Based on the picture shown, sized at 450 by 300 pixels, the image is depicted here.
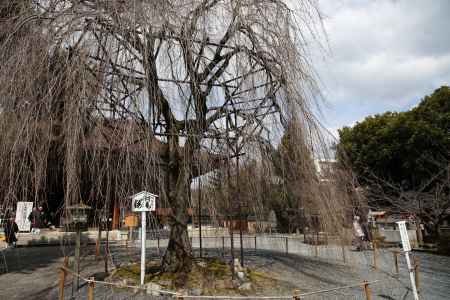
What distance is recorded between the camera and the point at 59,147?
14.6 feet

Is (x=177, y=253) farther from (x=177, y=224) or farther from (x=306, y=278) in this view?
(x=306, y=278)

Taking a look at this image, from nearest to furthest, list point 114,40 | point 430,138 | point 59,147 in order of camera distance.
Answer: point 114,40
point 59,147
point 430,138

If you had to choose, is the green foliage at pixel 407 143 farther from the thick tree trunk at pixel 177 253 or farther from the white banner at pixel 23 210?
the white banner at pixel 23 210

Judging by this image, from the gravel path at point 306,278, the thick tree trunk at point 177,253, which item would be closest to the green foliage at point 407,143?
the gravel path at point 306,278

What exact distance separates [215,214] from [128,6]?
304cm

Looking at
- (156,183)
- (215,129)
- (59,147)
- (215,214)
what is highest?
(215,129)

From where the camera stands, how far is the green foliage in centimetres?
1641

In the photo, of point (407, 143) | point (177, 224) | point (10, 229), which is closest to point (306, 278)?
point (177, 224)

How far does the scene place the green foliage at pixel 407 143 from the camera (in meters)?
16.4

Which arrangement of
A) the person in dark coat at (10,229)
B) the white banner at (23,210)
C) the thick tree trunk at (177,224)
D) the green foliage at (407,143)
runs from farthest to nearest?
1. the green foliage at (407,143)
2. the thick tree trunk at (177,224)
3. the person in dark coat at (10,229)
4. the white banner at (23,210)

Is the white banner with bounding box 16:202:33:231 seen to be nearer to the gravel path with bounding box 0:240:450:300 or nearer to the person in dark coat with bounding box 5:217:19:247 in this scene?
the person in dark coat with bounding box 5:217:19:247

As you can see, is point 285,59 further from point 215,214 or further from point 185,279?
point 185,279

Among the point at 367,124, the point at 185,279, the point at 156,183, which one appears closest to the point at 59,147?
the point at 156,183

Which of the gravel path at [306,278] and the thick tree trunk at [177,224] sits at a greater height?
the thick tree trunk at [177,224]
